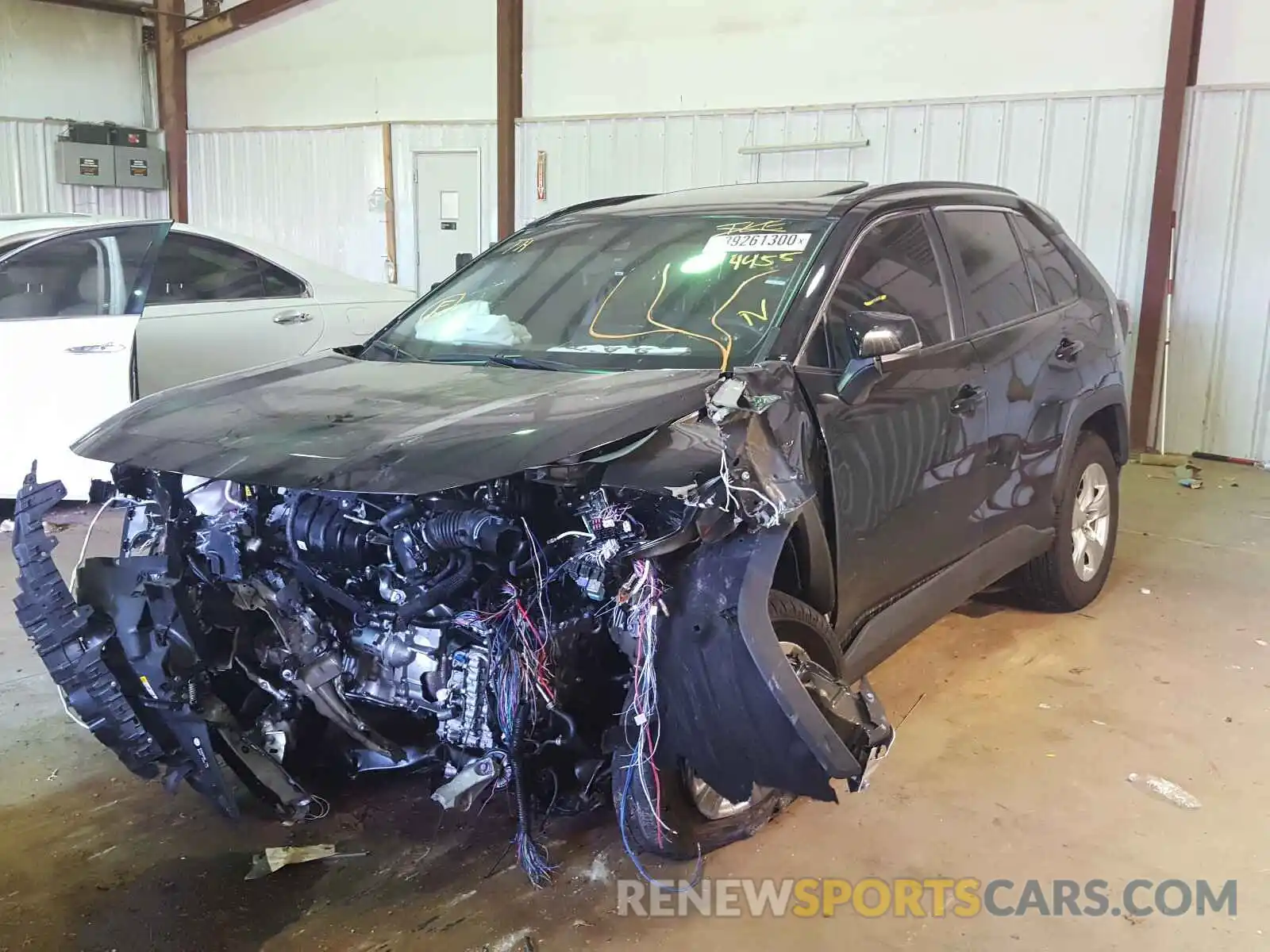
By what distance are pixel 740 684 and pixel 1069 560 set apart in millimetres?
2479

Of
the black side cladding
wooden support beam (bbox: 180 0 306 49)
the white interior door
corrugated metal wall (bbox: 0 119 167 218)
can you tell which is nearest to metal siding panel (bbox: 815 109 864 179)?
the white interior door

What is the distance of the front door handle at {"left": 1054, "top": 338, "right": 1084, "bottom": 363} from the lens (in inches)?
157

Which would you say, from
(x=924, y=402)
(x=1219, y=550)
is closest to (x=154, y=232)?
(x=924, y=402)

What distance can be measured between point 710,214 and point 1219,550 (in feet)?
11.8

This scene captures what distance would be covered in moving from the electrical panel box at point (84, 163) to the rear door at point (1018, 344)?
1107cm

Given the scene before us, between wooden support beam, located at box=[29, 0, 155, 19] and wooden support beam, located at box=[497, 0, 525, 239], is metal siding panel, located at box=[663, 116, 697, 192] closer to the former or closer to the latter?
wooden support beam, located at box=[497, 0, 525, 239]

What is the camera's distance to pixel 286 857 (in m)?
2.78

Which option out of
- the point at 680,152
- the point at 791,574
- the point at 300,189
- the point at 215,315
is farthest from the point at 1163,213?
the point at 300,189

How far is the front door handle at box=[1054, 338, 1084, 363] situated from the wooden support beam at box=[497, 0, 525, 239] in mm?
6795

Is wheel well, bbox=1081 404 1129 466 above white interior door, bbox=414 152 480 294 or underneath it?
underneath

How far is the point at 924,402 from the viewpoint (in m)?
3.18

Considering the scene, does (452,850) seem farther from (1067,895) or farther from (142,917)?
(1067,895)

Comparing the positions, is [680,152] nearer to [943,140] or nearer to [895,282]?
[943,140]

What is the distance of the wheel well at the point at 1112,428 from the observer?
445cm
